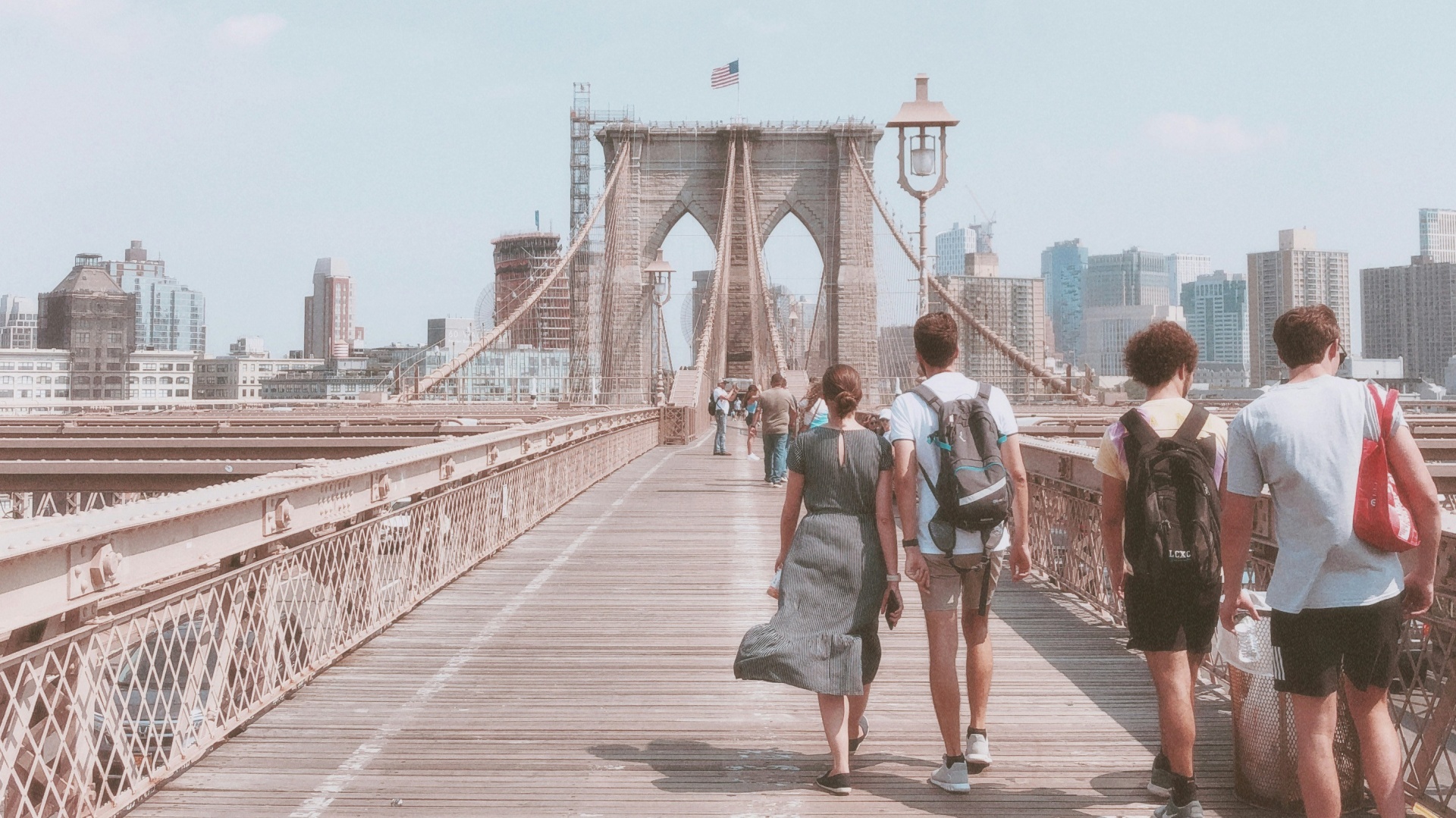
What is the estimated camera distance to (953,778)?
4551 mm

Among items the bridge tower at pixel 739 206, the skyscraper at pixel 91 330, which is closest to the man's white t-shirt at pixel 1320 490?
the bridge tower at pixel 739 206

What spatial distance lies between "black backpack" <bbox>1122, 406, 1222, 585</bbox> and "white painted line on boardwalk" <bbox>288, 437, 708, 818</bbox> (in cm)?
275

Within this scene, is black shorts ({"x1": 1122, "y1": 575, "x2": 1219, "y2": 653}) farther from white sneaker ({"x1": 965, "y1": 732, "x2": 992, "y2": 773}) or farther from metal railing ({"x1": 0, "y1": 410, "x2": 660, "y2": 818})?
metal railing ({"x1": 0, "y1": 410, "x2": 660, "y2": 818})

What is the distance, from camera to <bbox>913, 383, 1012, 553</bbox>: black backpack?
457 centimetres

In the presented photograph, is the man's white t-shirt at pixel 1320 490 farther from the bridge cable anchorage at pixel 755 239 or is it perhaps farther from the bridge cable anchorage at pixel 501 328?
the bridge cable anchorage at pixel 755 239

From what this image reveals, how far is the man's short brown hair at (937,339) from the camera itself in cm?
484

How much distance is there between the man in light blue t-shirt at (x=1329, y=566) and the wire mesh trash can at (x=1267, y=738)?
446mm

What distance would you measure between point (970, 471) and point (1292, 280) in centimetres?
15863

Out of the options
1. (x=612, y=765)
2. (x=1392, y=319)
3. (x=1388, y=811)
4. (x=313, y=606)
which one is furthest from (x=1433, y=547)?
(x=1392, y=319)

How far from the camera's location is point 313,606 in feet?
20.6

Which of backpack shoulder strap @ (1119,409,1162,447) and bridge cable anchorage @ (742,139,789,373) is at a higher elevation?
bridge cable anchorage @ (742,139,789,373)

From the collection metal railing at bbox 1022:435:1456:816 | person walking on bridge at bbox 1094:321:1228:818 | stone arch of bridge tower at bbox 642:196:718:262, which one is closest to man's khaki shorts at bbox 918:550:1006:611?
person walking on bridge at bbox 1094:321:1228:818

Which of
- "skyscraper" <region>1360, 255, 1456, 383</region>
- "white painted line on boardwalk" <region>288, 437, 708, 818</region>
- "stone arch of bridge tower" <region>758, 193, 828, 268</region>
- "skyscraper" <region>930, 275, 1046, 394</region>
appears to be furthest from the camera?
"skyscraper" <region>1360, 255, 1456, 383</region>

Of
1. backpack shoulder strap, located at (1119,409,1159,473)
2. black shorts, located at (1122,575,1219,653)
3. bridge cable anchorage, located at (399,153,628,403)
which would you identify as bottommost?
black shorts, located at (1122,575,1219,653)
